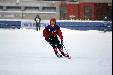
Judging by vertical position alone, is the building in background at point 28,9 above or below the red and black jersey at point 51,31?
above

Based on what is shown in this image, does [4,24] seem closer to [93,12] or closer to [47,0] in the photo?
[93,12]

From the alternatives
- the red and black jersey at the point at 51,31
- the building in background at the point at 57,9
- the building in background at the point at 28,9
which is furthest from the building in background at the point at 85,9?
the red and black jersey at the point at 51,31

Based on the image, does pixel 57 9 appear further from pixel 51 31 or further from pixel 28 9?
pixel 51 31

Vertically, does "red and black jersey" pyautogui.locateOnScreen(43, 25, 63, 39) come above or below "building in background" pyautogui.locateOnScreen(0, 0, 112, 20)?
below

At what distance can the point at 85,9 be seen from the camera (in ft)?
111

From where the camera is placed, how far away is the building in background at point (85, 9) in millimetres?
32781

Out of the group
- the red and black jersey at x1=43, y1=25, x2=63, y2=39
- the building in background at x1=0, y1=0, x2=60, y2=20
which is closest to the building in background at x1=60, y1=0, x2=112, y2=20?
the building in background at x1=0, y1=0, x2=60, y2=20

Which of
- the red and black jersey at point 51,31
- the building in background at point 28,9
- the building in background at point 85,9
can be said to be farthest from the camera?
the building in background at point 28,9

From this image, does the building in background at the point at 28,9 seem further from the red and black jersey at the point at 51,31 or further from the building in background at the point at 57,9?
the red and black jersey at the point at 51,31

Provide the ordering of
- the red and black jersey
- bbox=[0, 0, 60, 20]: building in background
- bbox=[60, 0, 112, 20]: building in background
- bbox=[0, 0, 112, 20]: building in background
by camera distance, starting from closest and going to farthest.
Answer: the red and black jersey → bbox=[60, 0, 112, 20]: building in background → bbox=[0, 0, 112, 20]: building in background → bbox=[0, 0, 60, 20]: building in background

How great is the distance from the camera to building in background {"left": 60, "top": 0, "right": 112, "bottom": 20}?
3278 cm

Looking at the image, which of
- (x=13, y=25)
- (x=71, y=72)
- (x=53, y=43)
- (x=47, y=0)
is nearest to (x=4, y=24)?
(x=13, y=25)

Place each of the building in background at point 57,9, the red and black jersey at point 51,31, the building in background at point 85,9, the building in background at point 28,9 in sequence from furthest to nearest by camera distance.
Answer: the building in background at point 28,9 < the building in background at point 57,9 < the building in background at point 85,9 < the red and black jersey at point 51,31

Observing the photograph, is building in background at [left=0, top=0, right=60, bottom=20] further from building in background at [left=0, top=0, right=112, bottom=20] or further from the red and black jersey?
the red and black jersey
